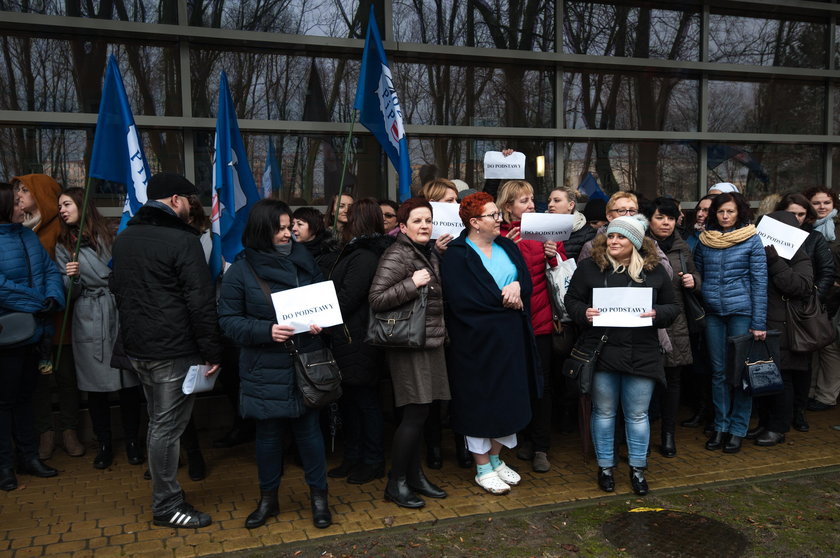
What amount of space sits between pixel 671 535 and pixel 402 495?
1.66m

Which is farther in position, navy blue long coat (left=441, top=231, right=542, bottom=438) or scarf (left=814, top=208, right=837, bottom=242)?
scarf (left=814, top=208, right=837, bottom=242)

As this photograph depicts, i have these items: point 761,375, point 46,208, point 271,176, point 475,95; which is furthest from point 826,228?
point 46,208

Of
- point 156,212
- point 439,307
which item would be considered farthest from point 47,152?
point 439,307

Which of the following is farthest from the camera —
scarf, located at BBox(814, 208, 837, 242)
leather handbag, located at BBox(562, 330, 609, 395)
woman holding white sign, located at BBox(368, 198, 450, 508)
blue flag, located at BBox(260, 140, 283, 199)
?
blue flag, located at BBox(260, 140, 283, 199)

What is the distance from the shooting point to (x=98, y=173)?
5.14 meters

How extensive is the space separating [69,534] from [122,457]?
4.59 ft

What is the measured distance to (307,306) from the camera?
4.13 metres

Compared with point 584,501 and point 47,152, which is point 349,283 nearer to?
point 584,501

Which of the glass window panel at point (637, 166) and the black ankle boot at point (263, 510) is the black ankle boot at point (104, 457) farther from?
the glass window panel at point (637, 166)

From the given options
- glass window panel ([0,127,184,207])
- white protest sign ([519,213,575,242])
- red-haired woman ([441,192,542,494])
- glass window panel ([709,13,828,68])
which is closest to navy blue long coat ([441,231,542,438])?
red-haired woman ([441,192,542,494])

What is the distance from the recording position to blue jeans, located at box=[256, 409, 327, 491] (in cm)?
430

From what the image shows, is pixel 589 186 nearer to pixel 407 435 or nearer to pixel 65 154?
pixel 407 435

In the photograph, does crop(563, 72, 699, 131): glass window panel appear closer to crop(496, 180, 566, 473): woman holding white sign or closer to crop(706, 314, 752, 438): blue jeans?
crop(496, 180, 566, 473): woman holding white sign

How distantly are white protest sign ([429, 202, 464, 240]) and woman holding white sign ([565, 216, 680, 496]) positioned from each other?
0.95 metres
